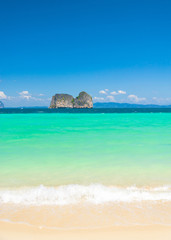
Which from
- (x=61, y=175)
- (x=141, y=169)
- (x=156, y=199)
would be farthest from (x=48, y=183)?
(x=141, y=169)

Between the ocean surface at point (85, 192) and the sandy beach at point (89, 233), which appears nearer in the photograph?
the sandy beach at point (89, 233)

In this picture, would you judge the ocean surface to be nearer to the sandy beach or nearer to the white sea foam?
the white sea foam

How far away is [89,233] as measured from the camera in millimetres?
3400

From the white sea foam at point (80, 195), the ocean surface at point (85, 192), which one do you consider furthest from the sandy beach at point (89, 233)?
the white sea foam at point (80, 195)

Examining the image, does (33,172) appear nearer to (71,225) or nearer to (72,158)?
(72,158)

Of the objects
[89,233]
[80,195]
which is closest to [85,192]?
[80,195]

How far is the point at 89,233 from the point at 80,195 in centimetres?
145

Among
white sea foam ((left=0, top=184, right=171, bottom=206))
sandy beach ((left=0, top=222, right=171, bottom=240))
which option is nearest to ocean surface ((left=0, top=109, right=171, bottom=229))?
white sea foam ((left=0, top=184, right=171, bottom=206))

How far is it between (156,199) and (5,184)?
13.2 ft

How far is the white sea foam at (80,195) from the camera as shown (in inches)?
179

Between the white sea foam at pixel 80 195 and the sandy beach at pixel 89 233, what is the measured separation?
3.11 ft

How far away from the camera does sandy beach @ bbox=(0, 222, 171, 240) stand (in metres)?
3.29

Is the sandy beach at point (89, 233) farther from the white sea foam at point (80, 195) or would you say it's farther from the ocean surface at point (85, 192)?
the white sea foam at point (80, 195)

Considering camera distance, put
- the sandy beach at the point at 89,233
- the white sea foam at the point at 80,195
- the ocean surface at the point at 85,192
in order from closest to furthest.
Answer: the sandy beach at the point at 89,233 → the ocean surface at the point at 85,192 → the white sea foam at the point at 80,195
